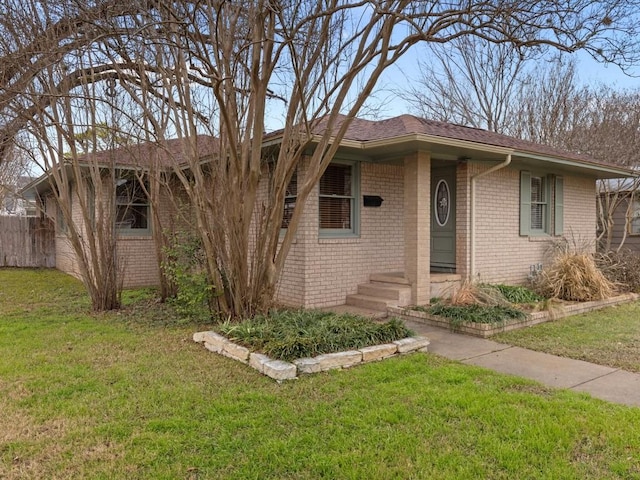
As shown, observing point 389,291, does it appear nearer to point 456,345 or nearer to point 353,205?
point 353,205

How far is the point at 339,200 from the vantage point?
7949mm

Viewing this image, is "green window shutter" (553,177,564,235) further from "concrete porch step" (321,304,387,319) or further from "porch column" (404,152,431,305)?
"concrete porch step" (321,304,387,319)

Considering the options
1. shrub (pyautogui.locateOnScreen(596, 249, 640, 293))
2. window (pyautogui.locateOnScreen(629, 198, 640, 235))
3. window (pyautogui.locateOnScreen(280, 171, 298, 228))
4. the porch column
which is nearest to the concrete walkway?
the porch column

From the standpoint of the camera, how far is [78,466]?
9.00ft

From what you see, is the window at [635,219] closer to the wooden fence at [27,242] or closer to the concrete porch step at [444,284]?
the concrete porch step at [444,284]

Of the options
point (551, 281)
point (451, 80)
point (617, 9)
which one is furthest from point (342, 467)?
point (451, 80)

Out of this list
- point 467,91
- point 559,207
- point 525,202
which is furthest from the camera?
point 467,91

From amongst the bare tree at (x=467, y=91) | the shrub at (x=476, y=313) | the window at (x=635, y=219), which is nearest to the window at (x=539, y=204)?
the shrub at (x=476, y=313)

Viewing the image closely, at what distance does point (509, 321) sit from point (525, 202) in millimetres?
3891

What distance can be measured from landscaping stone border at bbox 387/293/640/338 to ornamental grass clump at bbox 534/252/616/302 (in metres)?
0.22

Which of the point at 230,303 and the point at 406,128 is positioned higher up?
the point at 406,128

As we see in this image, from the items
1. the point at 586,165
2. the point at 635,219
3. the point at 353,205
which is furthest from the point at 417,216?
the point at 635,219

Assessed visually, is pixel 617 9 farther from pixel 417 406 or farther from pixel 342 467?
pixel 342 467

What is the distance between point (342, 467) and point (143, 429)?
144 cm
